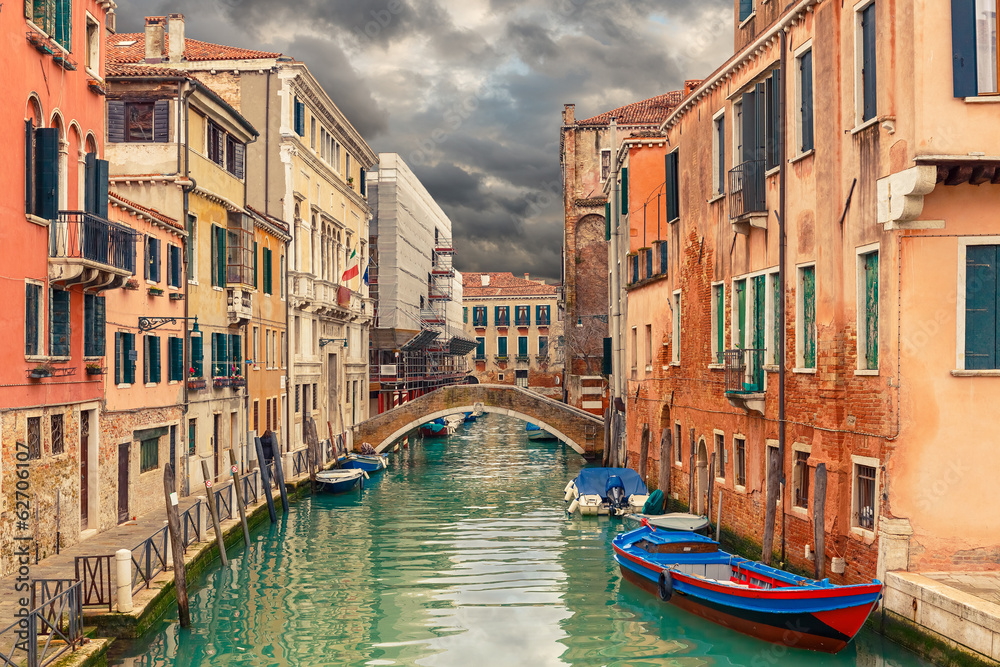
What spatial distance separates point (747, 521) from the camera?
14180 millimetres

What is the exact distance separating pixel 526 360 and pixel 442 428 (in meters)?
25.3

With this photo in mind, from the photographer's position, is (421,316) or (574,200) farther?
(421,316)

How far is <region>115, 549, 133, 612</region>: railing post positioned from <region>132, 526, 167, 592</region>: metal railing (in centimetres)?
57

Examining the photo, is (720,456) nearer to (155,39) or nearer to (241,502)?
(241,502)

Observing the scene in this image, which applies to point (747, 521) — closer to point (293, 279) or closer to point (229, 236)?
point (229, 236)

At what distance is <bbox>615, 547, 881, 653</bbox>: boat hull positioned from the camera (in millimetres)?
9625

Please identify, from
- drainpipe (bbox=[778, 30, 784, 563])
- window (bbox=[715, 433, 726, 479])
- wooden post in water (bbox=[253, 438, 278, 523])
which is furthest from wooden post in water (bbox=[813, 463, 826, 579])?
wooden post in water (bbox=[253, 438, 278, 523])

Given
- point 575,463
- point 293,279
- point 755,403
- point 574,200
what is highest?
point 574,200

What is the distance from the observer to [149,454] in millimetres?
17203

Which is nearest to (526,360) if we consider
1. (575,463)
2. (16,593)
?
(575,463)

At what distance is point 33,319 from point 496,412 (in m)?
19.7

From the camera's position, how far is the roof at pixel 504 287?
6819 cm

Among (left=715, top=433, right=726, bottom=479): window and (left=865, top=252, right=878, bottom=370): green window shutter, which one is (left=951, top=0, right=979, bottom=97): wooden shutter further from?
(left=715, top=433, right=726, bottom=479): window

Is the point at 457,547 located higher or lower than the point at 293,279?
lower
